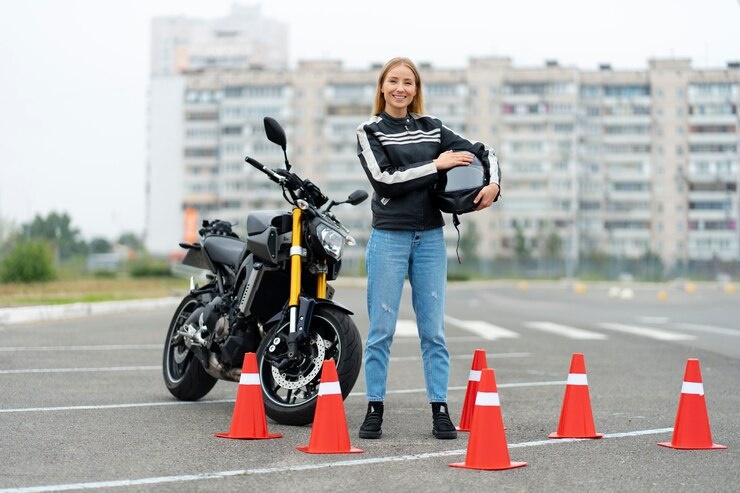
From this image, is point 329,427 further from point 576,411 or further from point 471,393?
point 576,411

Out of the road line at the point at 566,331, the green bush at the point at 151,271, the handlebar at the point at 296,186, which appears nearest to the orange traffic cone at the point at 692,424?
the handlebar at the point at 296,186

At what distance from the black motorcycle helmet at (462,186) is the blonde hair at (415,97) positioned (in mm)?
488

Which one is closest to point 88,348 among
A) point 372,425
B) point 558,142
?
point 372,425

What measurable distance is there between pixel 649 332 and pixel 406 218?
13147 millimetres

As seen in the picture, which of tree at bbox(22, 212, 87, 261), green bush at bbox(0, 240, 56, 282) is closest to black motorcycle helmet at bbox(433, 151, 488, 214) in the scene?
green bush at bbox(0, 240, 56, 282)

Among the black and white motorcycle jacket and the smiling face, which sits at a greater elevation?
the smiling face

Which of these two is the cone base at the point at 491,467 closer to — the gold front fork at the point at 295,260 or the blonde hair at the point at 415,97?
the gold front fork at the point at 295,260

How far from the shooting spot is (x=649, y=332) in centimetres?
1900

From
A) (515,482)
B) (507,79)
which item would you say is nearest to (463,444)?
(515,482)

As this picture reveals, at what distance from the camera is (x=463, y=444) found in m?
6.36

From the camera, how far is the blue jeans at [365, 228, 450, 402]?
22.0 feet

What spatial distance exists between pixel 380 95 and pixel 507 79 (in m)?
122

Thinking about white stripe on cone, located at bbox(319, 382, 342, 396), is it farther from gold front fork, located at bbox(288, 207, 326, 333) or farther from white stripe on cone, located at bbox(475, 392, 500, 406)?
gold front fork, located at bbox(288, 207, 326, 333)

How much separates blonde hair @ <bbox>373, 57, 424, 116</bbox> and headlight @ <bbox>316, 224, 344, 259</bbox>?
2.47 feet
